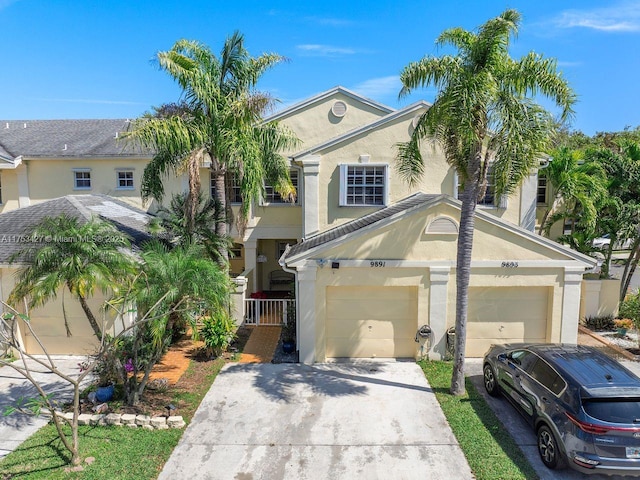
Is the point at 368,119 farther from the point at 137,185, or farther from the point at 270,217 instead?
the point at 137,185

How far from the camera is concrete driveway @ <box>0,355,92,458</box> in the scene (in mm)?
8688

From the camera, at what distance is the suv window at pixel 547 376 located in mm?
7830

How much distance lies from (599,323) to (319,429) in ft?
42.6

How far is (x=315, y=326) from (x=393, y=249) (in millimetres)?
3257

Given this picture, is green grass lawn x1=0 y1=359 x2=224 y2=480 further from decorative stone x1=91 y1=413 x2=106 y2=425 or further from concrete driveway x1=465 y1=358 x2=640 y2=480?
concrete driveway x1=465 y1=358 x2=640 y2=480

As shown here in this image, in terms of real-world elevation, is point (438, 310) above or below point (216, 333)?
above

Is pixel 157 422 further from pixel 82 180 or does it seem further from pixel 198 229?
pixel 82 180

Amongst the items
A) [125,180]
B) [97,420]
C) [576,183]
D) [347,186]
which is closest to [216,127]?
[347,186]

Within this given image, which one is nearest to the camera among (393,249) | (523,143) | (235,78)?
(523,143)

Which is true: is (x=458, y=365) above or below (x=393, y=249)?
below

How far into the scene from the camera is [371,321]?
1285 cm

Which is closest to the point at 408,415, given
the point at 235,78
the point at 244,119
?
the point at 244,119

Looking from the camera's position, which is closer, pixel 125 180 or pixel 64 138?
pixel 125 180

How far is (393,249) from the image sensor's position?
12.4 meters
